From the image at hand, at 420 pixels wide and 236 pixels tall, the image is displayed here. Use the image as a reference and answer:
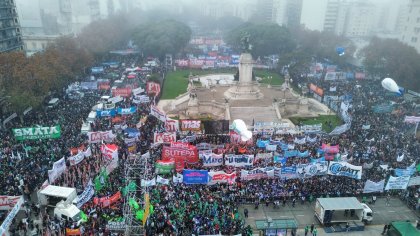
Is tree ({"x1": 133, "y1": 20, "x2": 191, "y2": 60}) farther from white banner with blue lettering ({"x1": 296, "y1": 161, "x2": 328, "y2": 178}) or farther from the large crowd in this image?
white banner with blue lettering ({"x1": 296, "y1": 161, "x2": 328, "y2": 178})

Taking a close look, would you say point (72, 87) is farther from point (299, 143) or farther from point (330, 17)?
point (330, 17)

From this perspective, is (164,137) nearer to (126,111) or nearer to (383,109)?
(126,111)

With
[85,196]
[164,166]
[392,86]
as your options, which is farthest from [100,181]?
[392,86]

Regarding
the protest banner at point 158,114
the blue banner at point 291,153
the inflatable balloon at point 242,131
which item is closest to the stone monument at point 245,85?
the protest banner at point 158,114

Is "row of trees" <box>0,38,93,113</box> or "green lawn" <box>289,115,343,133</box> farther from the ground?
"row of trees" <box>0,38,93,113</box>

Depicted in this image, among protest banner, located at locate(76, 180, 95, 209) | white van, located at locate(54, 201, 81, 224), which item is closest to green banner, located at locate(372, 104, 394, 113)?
protest banner, located at locate(76, 180, 95, 209)

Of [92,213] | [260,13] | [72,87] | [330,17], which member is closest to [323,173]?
[92,213]

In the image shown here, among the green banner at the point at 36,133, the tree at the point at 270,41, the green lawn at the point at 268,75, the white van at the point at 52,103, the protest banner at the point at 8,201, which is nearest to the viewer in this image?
the protest banner at the point at 8,201

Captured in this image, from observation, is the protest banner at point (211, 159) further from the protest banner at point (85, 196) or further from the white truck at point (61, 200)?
the white truck at point (61, 200)
